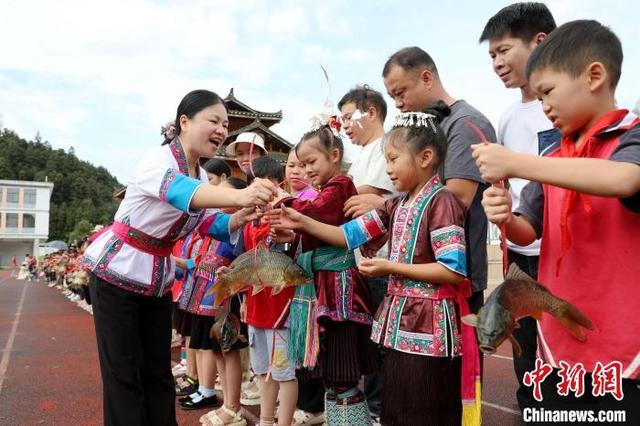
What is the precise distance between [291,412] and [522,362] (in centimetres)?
150

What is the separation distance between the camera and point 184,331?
4.57 m

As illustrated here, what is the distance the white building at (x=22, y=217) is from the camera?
76.4 metres

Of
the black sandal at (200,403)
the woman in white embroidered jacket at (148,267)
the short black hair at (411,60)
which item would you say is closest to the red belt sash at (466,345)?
the woman in white embroidered jacket at (148,267)

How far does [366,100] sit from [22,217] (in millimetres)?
86623

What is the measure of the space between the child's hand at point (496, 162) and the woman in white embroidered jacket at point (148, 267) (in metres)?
1.34

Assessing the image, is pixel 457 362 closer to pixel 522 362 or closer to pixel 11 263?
pixel 522 362

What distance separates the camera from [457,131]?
8.58ft

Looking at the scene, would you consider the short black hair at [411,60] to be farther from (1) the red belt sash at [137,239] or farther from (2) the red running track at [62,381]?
(2) the red running track at [62,381]

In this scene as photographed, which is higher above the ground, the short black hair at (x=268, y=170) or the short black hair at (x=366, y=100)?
the short black hair at (x=366, y=100)

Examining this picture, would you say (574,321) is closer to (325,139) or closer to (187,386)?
(325,139)

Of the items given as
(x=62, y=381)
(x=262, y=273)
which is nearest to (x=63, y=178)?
(x=62, y=381)

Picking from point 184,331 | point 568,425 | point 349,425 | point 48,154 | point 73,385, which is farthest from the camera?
point 48,154

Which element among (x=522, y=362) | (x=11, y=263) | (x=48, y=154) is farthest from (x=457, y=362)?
(x=48, y=154)

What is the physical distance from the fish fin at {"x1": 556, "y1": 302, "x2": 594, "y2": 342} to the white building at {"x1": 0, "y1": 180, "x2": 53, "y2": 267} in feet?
283
